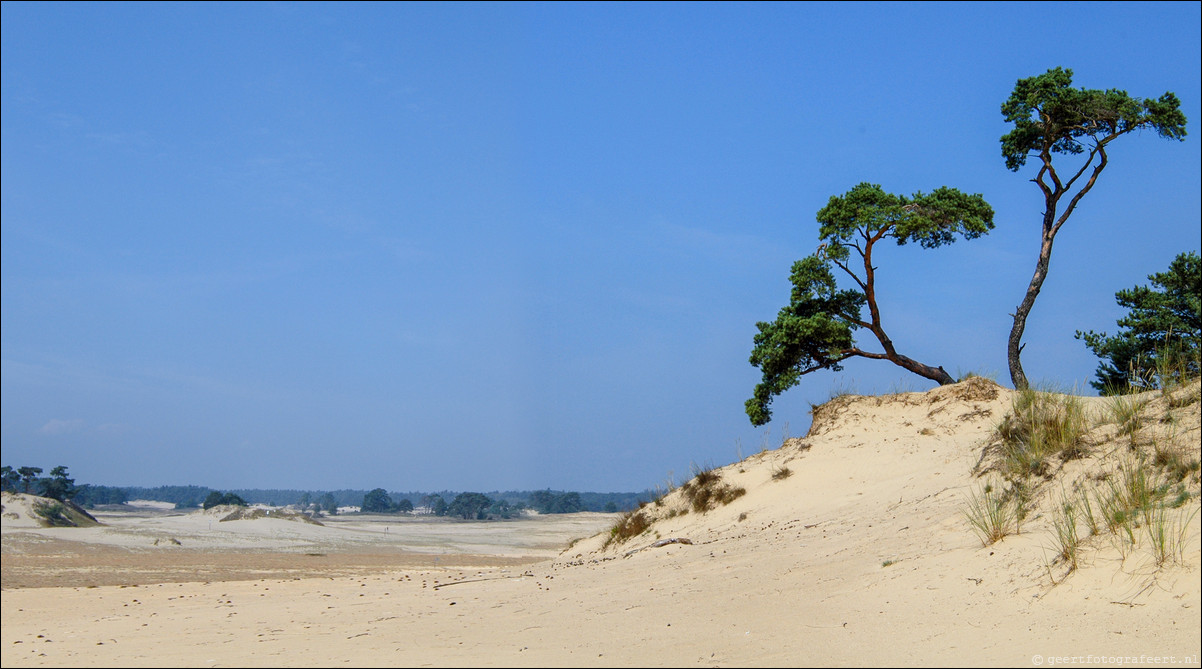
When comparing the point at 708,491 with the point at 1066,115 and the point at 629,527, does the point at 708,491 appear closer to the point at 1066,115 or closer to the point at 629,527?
the point at 629,527

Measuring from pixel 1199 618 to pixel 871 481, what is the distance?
9.59 m

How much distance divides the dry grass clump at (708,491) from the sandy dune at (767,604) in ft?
8.28

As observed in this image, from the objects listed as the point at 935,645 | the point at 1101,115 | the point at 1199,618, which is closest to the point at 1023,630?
the point at 935,645

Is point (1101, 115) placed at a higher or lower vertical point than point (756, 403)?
higher

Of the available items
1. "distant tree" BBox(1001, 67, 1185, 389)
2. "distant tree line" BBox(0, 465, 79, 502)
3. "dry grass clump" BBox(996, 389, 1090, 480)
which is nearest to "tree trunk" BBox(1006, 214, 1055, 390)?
"distant tree" BBox(1001, 67, 1185, 389)

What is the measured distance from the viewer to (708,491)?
59.7 ft

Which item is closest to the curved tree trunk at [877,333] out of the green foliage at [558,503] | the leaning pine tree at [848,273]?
the leaning pine tree at [848,273]

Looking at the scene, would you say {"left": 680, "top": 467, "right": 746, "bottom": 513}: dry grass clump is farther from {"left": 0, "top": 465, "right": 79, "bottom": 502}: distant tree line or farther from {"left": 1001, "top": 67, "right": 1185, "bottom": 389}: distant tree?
{"left": 0, "top": 465, "right": 79, "bottom": 502}: distant tree line

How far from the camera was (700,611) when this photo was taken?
7.63m

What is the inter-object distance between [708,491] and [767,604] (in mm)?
10585

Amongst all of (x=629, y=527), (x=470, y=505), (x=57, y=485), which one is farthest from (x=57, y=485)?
(x=629, y=527)

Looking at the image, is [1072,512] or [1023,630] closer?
[1023,630]

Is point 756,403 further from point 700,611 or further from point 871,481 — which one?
point 700,611

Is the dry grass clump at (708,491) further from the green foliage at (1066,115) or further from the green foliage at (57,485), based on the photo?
the green foliage at (57,485)
